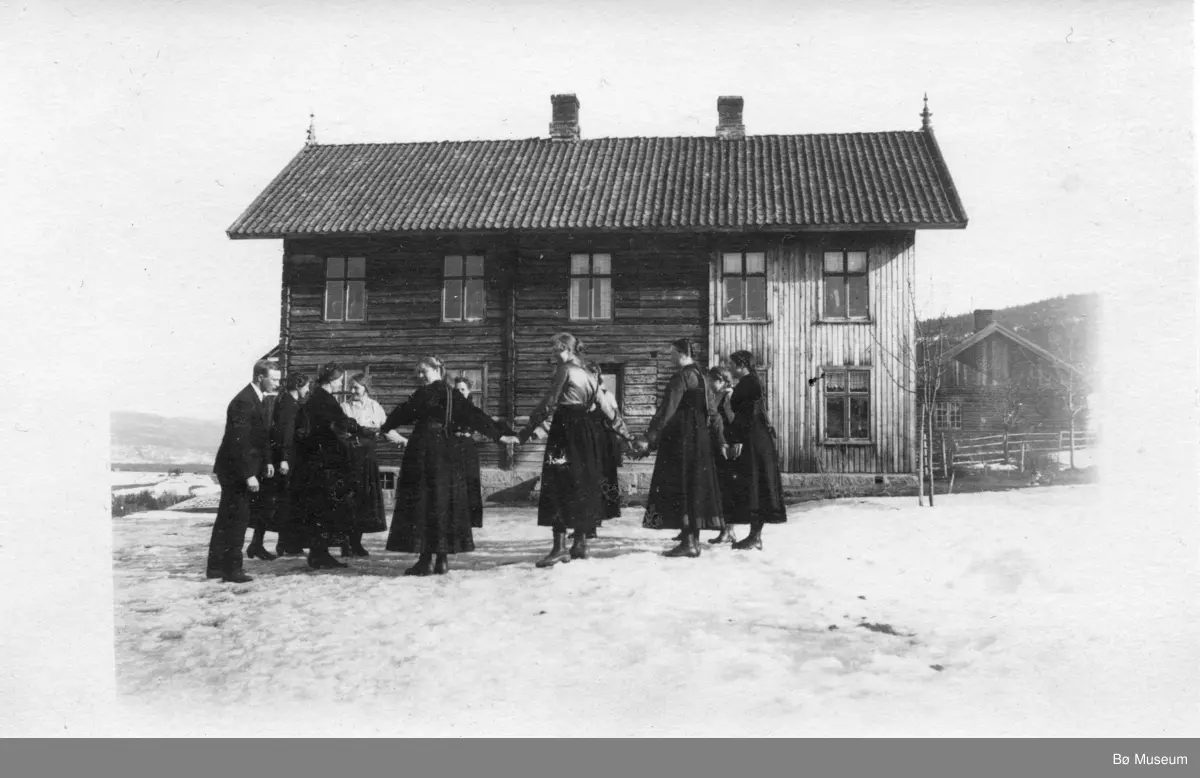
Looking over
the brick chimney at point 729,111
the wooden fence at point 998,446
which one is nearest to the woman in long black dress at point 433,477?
the brick chimney at point 729,111

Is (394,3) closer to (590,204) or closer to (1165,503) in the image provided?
(590,204)

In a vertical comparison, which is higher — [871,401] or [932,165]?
[932,165]

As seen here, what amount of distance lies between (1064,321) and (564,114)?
394 cm

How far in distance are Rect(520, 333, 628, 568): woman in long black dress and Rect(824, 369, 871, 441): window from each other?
8.20 feet

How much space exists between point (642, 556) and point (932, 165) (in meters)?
3.59

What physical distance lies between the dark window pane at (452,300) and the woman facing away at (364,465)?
4.23 feet

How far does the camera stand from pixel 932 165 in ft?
20.6

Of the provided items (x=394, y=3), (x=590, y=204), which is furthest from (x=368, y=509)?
(x=590, y=204)

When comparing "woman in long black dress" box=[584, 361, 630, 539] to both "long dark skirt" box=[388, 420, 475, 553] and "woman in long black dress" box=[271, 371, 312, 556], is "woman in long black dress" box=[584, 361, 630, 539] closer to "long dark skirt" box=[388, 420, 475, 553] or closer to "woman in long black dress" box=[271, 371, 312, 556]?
"long dark skirt" box=[388, 420, 475, 553]

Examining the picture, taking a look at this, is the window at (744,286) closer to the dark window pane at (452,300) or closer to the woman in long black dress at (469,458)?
the dark window pane at (452,300)

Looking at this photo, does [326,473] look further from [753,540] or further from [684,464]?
[753,540]

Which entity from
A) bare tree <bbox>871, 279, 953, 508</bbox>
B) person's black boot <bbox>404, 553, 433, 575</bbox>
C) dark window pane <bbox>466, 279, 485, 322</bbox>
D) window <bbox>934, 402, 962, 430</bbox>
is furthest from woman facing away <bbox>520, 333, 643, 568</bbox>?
window <bbox>934, 402, 962, 430</bbox>

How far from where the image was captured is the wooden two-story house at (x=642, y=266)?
24.7 ft

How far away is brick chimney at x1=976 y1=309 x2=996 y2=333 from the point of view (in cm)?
587
